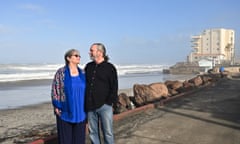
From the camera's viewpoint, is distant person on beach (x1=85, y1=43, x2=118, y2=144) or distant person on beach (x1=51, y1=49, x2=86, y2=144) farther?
distant person on beach (x1=85, y1=43, x2=118, y2=144)

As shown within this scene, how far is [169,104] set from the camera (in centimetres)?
1150

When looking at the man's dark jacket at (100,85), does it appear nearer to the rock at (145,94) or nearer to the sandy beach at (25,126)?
the sandy beach at (25,126)

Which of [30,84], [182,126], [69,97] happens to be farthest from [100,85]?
[30,84]

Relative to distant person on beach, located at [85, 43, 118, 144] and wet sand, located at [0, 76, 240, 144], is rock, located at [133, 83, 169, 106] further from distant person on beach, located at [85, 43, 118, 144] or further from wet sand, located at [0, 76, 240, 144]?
distant person on beach, located at [85, 43, 118, 144]

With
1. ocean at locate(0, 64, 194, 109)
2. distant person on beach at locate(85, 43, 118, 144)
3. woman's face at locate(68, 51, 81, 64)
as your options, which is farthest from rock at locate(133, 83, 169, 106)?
woman's face at locate(68, 51, 81, 64)

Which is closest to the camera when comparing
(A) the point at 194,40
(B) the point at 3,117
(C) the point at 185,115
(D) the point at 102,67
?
Result: (D) the point at 102,67

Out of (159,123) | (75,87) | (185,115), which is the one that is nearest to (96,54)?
(75,87)

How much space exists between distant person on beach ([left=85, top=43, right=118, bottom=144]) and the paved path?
1.68m

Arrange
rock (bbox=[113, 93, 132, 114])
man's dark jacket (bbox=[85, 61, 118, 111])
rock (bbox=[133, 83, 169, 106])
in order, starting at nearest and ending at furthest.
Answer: man's dark jacket (bbox=[85, 61, 118, 111]), rock (bbox=[113, 93, 132, 114]), rock (bbox=[133, 83, 169, 106])

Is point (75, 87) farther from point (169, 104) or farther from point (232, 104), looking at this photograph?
point (232, 104)

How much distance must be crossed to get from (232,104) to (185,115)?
3256 millimetres

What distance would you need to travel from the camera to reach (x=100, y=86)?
4.55m

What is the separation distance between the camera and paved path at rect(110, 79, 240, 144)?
6297 millimetres

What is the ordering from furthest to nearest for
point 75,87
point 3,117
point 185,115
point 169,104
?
point 3,117
point 169,104
point 185,115
point 75,87
